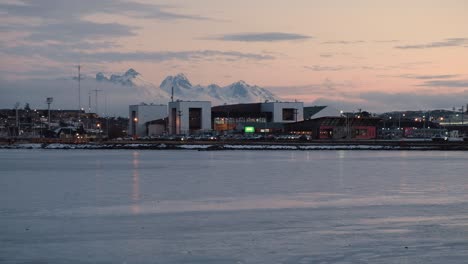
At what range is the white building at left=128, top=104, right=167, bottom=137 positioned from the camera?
12300cm

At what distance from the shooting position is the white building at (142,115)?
12300 centimetres

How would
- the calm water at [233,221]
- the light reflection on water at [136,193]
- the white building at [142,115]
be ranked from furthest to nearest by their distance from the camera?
1. the white building at [142,115]
2. the light reflection on water at [136,193]
3. the calm water at [233,221]

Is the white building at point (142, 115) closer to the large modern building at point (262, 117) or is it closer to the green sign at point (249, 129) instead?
the large modern building at point (262, 117)

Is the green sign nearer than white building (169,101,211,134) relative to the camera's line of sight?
No

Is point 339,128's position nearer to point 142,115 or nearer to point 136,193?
point 142,115

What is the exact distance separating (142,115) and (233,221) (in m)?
108

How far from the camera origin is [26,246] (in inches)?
519

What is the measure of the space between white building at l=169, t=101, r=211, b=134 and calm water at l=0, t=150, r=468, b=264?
8339 centimetres

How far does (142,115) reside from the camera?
12356cm

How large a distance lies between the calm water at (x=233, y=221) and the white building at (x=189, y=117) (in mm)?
83389

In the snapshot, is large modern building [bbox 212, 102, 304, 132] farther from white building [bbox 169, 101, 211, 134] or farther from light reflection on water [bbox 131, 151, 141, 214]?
light reflection on water [bbox 131, 151, 141, 214]

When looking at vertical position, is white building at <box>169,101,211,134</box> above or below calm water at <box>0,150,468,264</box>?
above

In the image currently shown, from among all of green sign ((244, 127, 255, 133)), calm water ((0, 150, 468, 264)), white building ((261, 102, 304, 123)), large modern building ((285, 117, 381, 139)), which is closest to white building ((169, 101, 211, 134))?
green sign ((244, 127, 255, 133))

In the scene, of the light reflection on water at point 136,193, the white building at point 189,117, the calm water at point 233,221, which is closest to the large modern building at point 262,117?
the white building at point 189,117
